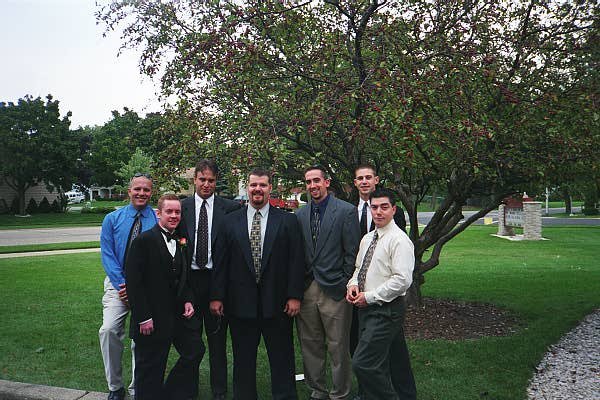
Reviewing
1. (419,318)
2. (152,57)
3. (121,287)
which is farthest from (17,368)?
(419,318)

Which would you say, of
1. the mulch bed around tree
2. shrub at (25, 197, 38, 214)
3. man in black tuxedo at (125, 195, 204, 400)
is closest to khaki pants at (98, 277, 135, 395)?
man in black tuxedo at (125, 195, 204, 400)

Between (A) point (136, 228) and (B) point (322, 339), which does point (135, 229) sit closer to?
(A) point (136, 228)

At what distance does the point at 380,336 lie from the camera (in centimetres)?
402

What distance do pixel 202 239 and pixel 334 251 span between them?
1253mm

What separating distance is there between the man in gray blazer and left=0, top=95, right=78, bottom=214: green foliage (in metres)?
37.1

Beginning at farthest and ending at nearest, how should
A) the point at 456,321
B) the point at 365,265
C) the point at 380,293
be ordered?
the point at 456,321 < the point at 365,265 < the point at 380,293

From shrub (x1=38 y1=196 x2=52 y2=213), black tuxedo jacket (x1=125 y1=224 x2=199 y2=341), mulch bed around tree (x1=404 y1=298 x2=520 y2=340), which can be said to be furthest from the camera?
shrub (x1=38 y1=196 x2=52 y2=213)

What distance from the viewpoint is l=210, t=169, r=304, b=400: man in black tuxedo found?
4457mm

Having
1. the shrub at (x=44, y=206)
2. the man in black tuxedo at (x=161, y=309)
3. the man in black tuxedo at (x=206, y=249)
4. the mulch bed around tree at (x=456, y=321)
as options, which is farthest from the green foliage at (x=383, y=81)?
the shrub at (x=44, y=206)

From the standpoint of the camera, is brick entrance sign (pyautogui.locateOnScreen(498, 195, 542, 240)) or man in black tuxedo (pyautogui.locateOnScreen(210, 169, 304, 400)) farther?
brick entrance sign (pyautogui.locateOnScreen(498, 195, 542, 240))

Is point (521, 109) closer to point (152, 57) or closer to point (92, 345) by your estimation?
point (152, 57)

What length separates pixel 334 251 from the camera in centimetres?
454

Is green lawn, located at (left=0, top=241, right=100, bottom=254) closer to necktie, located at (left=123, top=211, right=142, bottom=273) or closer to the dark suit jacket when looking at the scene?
necktie, located at (left=123, top=211, right=142, bottom=273)

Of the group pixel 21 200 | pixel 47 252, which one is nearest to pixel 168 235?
pixel 47 252
